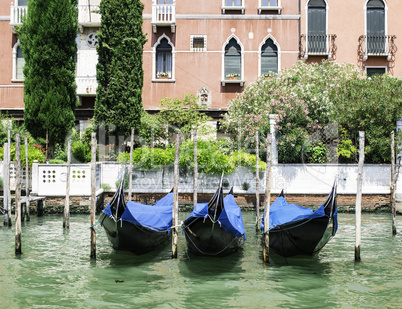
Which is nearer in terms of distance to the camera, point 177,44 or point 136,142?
point 136,142

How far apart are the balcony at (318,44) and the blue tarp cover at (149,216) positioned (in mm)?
9529

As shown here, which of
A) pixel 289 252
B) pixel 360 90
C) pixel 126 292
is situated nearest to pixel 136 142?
pixel 360 90

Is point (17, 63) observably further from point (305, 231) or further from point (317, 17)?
point (305, 231)

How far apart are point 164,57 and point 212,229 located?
10329mm

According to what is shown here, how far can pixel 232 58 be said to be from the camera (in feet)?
53.0

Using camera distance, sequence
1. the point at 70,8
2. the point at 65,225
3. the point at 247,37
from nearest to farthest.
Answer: the point at 65,225
the point at 70,8
the point at 247,37

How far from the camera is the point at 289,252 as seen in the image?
7.39 m

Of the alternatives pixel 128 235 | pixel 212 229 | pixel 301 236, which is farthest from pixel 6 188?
pixel 301 236

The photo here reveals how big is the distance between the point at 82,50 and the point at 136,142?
14.7ft

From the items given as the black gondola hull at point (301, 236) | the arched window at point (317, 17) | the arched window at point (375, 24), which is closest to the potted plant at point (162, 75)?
the arched window at point (317, 17)

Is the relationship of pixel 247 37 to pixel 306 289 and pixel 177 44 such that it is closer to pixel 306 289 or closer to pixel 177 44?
pixel 177 44

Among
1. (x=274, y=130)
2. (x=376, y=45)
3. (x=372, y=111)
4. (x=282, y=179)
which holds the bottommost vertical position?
(x=282, y=179)

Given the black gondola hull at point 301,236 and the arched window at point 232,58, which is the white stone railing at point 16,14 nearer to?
the arched window at point 232,58

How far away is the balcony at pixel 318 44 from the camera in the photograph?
15909 millimetres
